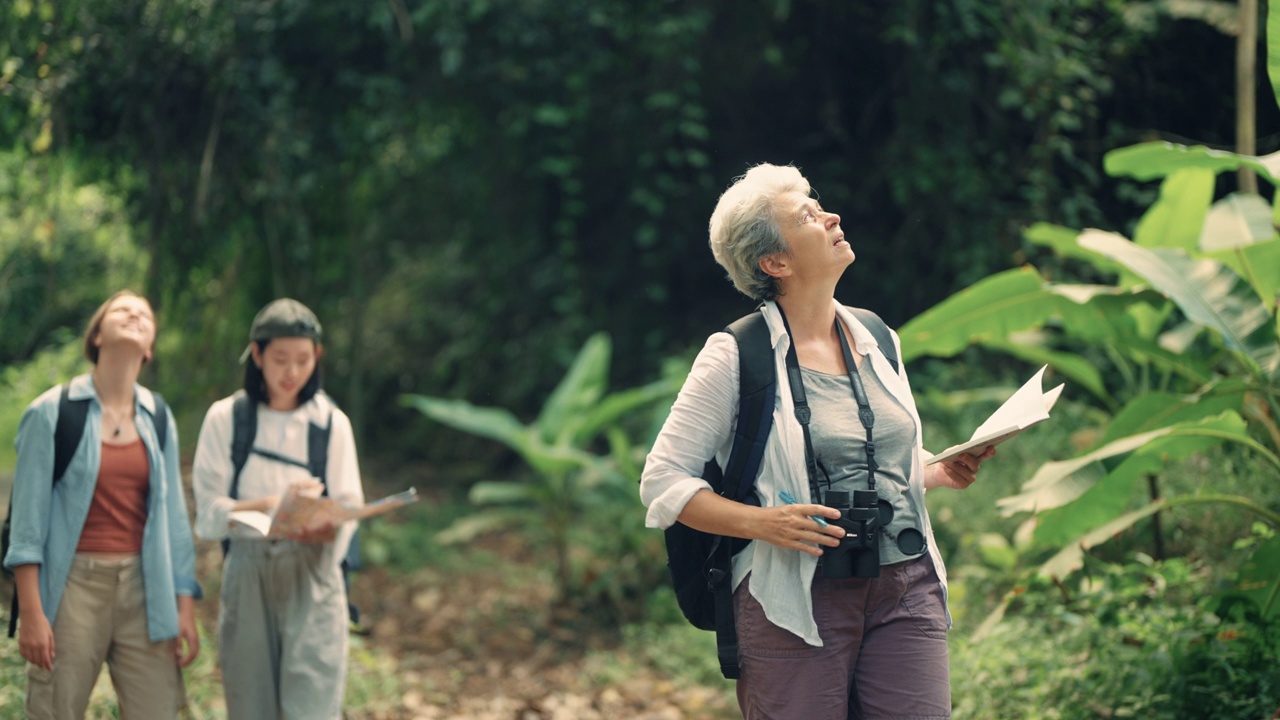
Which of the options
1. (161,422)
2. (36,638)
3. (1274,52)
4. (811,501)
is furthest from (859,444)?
(1274,52)

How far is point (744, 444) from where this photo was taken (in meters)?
2.38

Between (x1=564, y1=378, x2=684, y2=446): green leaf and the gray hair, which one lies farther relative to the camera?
(x1=564, y1=378, x2=684, y2=446): green leaf

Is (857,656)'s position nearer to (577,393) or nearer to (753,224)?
(753,224)

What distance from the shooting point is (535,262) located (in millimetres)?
8664

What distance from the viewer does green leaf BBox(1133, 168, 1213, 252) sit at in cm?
474

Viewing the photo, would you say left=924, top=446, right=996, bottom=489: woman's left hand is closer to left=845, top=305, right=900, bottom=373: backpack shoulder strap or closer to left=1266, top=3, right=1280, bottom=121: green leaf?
left=845, top=305, right=900, bottom=373: backpack shoulder strap

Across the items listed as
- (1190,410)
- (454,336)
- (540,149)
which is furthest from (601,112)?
(1190,410)

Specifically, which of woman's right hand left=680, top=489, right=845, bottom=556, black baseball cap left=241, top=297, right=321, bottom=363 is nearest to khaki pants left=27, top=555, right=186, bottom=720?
black baseball cap left=241, top=297, right=321, bottom=363

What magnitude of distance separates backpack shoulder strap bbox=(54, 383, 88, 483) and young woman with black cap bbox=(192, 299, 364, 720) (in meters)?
0.35

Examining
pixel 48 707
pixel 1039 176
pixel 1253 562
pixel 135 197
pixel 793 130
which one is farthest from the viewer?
pixel 793 130

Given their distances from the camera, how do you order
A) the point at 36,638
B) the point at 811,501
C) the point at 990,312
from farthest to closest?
the point at 990,312
the point at 36,638
the point at 811,501

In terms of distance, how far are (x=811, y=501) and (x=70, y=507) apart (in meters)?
1.92

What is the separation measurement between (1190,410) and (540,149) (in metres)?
5.28

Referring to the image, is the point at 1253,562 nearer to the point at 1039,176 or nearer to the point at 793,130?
the point at 1039,176
